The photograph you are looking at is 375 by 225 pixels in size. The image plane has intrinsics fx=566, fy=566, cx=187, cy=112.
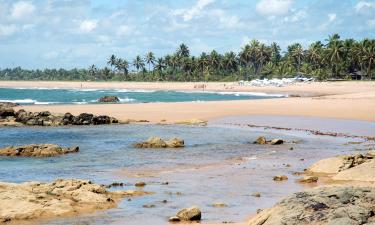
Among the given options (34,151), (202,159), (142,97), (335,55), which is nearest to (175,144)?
(202,159)

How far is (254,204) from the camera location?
17.3 m

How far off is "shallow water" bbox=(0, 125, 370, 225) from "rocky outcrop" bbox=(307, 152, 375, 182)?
4.52ft

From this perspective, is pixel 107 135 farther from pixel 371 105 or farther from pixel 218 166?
pixel 371 105

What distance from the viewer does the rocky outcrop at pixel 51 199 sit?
15.6 meters

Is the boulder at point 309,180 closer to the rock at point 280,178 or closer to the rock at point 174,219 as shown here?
the rock at point 280,178

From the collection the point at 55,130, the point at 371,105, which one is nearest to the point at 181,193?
the point at 55,130

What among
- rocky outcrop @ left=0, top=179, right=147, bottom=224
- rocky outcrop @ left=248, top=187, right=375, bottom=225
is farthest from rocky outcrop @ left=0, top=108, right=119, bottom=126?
rocky outcrop @ left=248, top=187, right=375, bottom=225

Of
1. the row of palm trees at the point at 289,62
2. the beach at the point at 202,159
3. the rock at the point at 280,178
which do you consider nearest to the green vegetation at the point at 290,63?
the row of palm trees at the point at 289,62

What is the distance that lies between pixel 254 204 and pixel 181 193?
3012 millimetres

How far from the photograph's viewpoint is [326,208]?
10297mm

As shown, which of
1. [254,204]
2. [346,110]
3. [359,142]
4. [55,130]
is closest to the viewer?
[254,204]

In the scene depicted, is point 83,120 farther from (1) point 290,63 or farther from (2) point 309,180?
(1) point 290,63

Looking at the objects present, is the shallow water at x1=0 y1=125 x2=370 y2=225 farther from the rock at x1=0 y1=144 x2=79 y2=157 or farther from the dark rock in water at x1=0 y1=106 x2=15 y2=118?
the dark rock in water at x1=0 y1=106 x2=15 y2=118

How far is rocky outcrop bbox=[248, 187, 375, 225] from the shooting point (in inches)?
391
